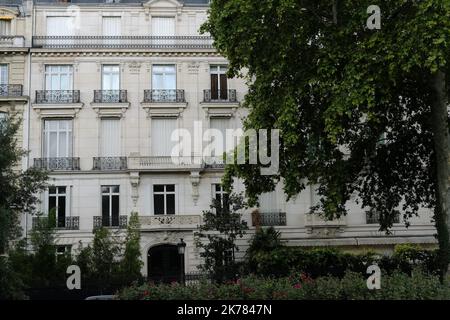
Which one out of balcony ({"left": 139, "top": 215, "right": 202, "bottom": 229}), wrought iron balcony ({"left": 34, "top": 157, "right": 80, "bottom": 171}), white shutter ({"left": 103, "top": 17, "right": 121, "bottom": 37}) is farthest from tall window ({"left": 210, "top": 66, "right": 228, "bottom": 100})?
wrought iron balcony ({"left": 34, "top": 157, "right": 80, "bottom": 171})

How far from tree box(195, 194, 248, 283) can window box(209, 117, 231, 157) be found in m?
4.10

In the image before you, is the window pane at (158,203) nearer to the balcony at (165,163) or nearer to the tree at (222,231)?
the balcony at (165,163)

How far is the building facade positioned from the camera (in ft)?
119

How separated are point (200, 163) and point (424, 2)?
18261 millimetres

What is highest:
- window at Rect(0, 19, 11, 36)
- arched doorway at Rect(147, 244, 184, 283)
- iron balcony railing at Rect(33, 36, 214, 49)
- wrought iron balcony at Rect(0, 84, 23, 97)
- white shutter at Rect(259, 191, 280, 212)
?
window at Rect(0, 19, 11, 36)

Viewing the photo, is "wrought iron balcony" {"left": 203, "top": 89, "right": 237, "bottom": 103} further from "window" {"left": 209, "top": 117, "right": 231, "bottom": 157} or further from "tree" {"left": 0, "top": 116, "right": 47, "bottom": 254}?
"tree" {"left": 0, "top": 116, "right": 47, "bottom": 254}

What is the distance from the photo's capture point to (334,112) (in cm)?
2191

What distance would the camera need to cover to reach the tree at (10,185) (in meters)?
19.7

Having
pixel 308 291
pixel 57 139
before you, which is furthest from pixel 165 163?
pixel 308 291

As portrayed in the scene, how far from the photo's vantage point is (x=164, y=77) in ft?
124

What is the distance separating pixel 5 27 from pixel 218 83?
12610 millimetres

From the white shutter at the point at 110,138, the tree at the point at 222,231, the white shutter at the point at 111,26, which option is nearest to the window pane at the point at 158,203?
the white shutter at the point at 110,138

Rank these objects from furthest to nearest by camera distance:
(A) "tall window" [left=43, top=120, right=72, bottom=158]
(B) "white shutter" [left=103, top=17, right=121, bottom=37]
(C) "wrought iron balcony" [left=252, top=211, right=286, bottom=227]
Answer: (B) "white shutter" [left=103, top=17, right=121, bottom=37], (C) "wrought iron balcony" [left=252, top=211, right=286, bottom=227], (A) "tall window" [left=43, top=120, right=72, bottom=158]

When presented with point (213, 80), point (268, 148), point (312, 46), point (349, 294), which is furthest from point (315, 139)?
point (213, 80)
